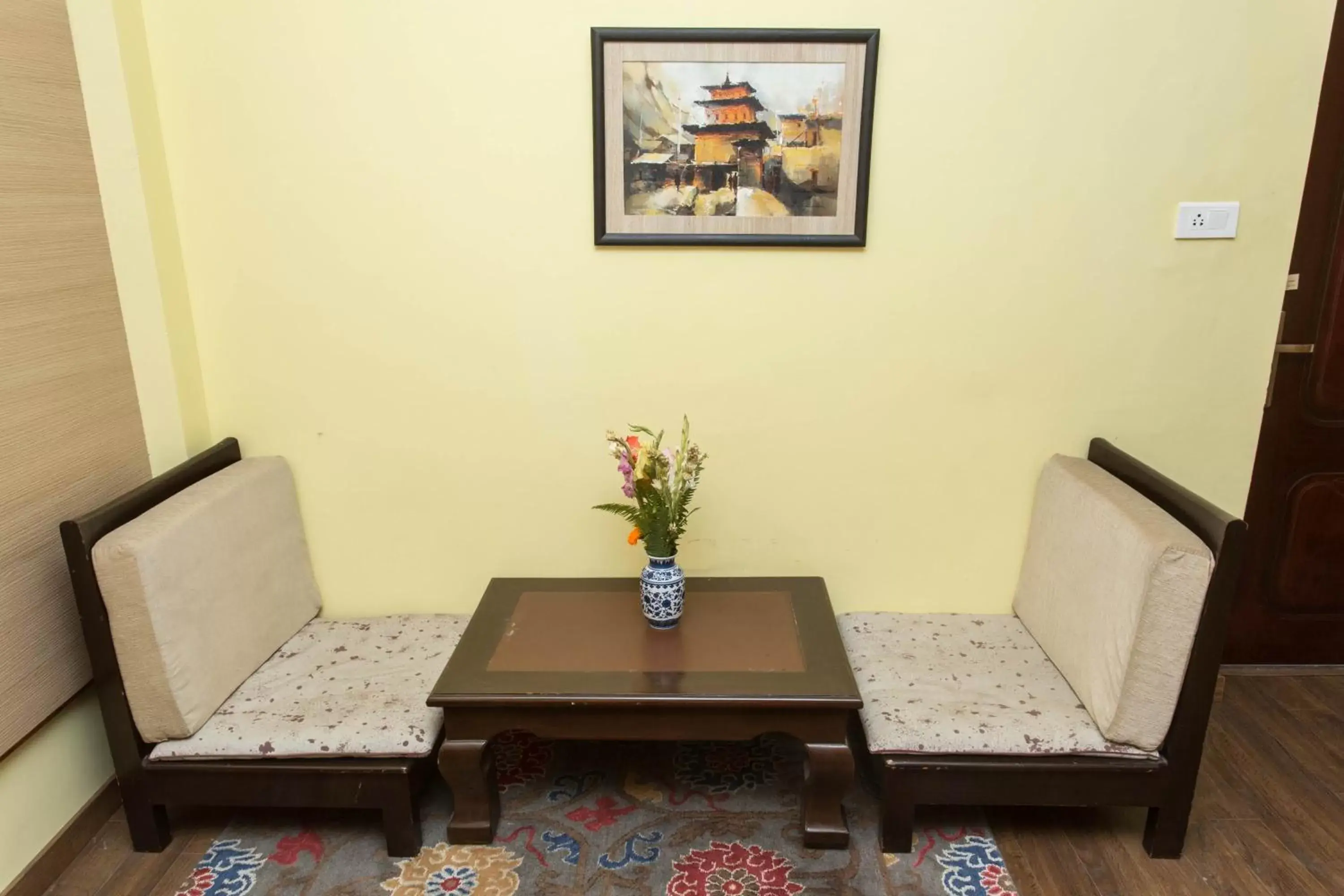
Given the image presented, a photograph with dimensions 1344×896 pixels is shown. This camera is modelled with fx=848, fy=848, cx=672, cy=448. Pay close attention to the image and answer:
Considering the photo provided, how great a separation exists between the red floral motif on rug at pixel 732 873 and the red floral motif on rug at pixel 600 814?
22 centimetres

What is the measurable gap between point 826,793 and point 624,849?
0.51m

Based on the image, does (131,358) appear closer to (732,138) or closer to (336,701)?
(336,701)

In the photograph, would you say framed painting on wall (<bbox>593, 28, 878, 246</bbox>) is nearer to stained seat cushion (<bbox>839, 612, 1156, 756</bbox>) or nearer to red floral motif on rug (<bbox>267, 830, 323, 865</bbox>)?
stained seat cushion (<bbox>839, 612, 1156, 756</bbox>)

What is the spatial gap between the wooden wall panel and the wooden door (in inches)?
128

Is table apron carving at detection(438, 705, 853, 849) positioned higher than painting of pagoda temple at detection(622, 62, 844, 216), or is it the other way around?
painting of pagoda temple at detection(622, 62, 844, 216)

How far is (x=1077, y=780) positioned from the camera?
6.54 feet

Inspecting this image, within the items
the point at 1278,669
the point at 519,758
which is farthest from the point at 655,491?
the point at 1278,669

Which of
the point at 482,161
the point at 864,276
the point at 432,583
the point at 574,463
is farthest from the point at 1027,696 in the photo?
the point at 482,161

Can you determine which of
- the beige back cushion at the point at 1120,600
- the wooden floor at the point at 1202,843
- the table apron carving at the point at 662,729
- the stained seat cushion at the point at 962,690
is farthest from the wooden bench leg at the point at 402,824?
the beige back cushion at the point at 1120,600

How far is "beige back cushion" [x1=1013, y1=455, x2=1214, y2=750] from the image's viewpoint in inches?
72.1

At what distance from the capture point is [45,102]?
190 cm

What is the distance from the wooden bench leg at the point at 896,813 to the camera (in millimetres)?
2021

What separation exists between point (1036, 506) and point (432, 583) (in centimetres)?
182

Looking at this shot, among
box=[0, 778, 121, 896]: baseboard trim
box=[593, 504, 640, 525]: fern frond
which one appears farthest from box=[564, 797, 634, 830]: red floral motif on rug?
box=[0, 778, 121, 896]: baseboard trim
